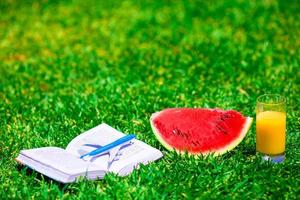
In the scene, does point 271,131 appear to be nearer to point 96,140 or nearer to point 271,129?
point 271,129

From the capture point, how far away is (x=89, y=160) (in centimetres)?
422

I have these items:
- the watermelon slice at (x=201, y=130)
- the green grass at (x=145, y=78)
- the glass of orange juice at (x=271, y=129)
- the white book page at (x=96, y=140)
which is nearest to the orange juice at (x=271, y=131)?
the glass of orange juice at (x=271, y=129)

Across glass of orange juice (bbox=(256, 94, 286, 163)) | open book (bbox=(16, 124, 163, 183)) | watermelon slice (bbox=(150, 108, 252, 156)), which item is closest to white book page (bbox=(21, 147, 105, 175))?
open book (bbox=(16, 124, 163, 183))

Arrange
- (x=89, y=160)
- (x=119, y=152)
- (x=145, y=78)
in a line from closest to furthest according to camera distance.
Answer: (x=89, y=160), (x=119, y=152), (x=145, y=78)

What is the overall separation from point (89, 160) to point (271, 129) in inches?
51.4

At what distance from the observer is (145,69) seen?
637 centimetres

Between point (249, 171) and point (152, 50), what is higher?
point (152, 50)

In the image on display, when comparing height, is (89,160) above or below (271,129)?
below

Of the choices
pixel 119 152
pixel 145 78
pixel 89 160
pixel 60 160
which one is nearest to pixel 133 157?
pixel 119 152

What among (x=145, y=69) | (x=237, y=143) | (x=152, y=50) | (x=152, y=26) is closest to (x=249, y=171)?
(x=237, y=143)

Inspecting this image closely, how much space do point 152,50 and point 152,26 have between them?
74 centimetres

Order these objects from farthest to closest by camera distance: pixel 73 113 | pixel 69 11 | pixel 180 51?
pixel 69 11, pixel 180 51, pixel 73 113

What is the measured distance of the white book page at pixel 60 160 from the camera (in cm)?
397

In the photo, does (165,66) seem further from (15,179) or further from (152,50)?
(15,179)
